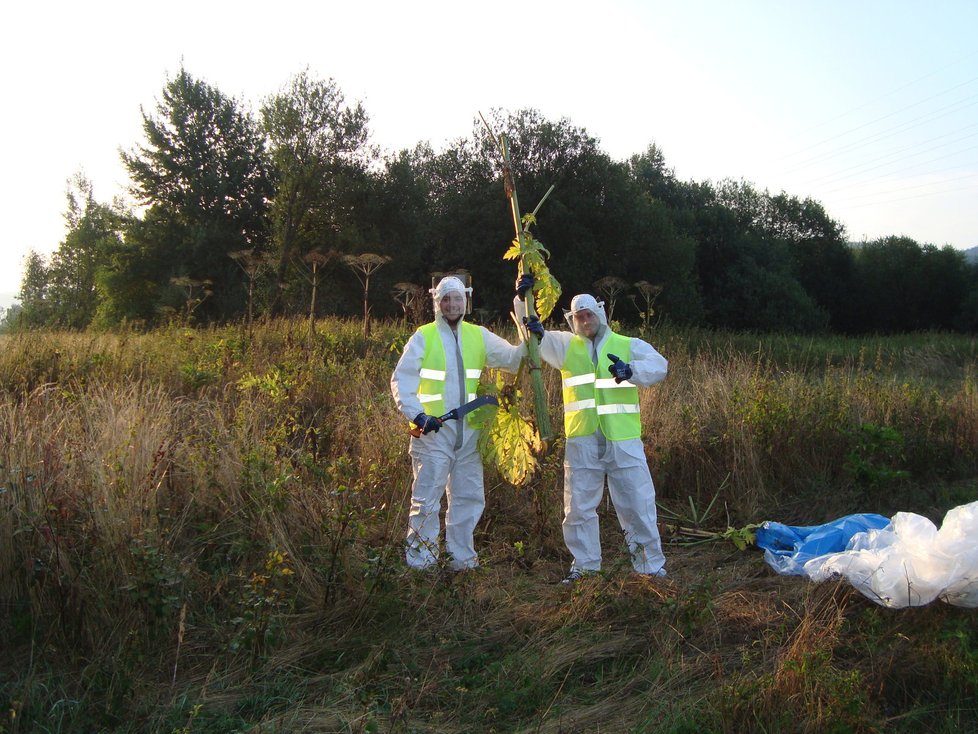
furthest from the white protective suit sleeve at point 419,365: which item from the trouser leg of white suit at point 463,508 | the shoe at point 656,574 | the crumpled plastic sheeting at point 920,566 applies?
the crumpled plastic sheeting at point 920,566

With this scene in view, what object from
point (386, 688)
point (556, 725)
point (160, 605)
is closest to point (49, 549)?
point (160, 605)

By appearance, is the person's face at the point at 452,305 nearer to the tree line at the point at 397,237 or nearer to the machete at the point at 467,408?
the machete at the point at 467,408

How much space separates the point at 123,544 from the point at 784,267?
31795mm

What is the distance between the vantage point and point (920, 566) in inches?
169

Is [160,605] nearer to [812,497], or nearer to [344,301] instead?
[812,497]

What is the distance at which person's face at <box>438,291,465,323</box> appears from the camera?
5195mm

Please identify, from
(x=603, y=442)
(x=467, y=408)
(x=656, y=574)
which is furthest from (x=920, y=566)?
(x=467, y=408)

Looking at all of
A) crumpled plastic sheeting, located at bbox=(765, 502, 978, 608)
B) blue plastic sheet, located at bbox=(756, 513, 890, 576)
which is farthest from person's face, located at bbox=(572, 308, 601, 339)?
crumpled plastic sheeting, located at bbox=(765, 502, 978, 608)

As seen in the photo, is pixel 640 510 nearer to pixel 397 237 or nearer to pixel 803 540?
pixel 803 540

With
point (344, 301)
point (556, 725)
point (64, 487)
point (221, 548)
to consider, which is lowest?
point (556, 725)

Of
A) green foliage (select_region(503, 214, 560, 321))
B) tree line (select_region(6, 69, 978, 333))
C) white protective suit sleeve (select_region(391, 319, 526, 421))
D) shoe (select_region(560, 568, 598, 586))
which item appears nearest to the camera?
shoe (select_region(560, 568, 598, 586))

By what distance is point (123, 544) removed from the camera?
407cm

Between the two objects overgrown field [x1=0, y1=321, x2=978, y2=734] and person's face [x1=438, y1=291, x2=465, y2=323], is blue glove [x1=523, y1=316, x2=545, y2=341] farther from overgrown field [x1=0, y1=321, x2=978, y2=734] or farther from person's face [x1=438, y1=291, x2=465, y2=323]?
overgrown field [x1=0, y1=321, x2=978, y2=734]

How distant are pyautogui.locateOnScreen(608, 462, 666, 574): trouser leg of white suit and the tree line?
18.7 m
